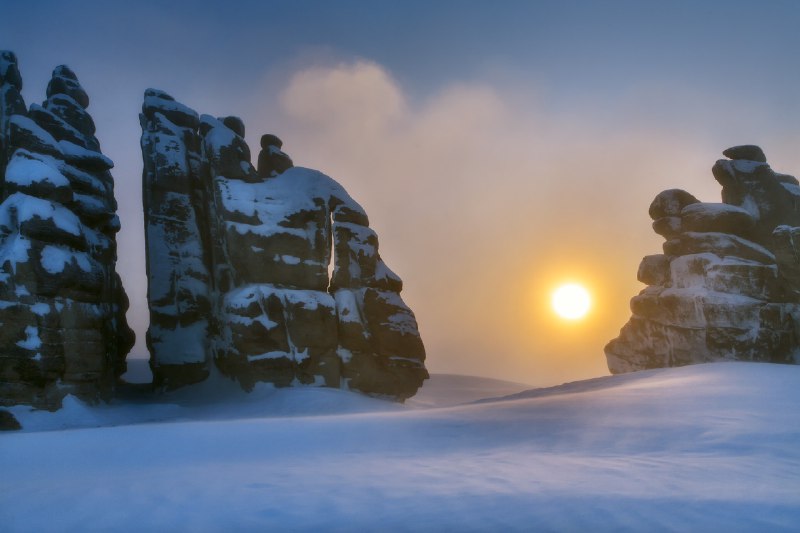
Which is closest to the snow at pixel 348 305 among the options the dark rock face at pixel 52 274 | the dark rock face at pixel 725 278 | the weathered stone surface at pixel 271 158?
the weathered stone surface at pixel 271 158

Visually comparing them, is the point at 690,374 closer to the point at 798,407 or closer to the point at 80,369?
the point at 798,407

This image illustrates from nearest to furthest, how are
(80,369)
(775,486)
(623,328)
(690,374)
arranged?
(775,486) → (690,374) → (80,369) → (623,328)

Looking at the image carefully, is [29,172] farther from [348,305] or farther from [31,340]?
[348,305]

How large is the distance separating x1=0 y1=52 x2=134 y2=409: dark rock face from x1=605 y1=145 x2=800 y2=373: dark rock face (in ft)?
88.8

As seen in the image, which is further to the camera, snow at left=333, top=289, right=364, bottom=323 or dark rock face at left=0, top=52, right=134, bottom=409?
snow at left=333, top=289, right=364, bottom=323

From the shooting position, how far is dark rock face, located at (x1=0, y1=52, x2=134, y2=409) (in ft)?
64.0

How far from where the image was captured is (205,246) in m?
28.6

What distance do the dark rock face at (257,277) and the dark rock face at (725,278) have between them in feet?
42.2

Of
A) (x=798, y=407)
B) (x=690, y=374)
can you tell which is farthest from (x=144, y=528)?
(x=690, y=374)

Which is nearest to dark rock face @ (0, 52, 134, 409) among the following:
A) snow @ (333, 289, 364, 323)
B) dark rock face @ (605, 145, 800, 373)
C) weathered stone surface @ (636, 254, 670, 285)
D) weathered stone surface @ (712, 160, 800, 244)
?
snow @ (333, 289, 364, 323)

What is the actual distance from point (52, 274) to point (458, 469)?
19.8 metres

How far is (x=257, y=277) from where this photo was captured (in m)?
26.5

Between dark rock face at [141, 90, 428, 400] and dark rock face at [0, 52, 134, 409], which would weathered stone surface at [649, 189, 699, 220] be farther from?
dark rock face at [0, 52, 134, 409]

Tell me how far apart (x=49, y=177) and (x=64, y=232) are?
2.68 m
